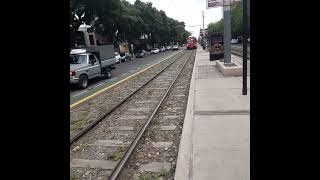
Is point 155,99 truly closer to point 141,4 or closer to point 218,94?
point 218,94

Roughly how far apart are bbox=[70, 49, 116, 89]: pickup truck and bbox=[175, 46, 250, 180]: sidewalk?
270 inches

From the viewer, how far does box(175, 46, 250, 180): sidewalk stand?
4766 millimetres

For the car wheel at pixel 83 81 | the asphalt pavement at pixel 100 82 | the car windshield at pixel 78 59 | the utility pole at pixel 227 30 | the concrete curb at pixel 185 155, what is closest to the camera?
the concrete curb at pixel 185 155

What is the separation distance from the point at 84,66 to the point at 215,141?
11786mm

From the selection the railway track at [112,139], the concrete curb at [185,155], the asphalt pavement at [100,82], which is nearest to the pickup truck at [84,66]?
the asphalt pavement at [100,82]

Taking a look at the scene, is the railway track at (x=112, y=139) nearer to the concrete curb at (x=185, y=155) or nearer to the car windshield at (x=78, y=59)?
the concrete curb at (x=185, y=155)

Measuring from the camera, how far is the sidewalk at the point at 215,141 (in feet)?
15.6

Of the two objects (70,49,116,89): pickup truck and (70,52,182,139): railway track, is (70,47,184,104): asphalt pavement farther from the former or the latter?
(70,52,182,139): railway track

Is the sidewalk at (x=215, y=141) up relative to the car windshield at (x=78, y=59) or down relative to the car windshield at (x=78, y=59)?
down

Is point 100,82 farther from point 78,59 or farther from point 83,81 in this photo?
point 83,81

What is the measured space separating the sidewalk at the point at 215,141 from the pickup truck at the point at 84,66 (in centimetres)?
686

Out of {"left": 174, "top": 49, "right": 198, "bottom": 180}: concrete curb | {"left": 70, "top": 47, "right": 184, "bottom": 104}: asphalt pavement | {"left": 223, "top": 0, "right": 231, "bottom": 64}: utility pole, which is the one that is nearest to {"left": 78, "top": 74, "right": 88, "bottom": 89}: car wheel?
{"left": 70, "top": 47, "right": 184, "bottom": 104}: asphalt pavement
